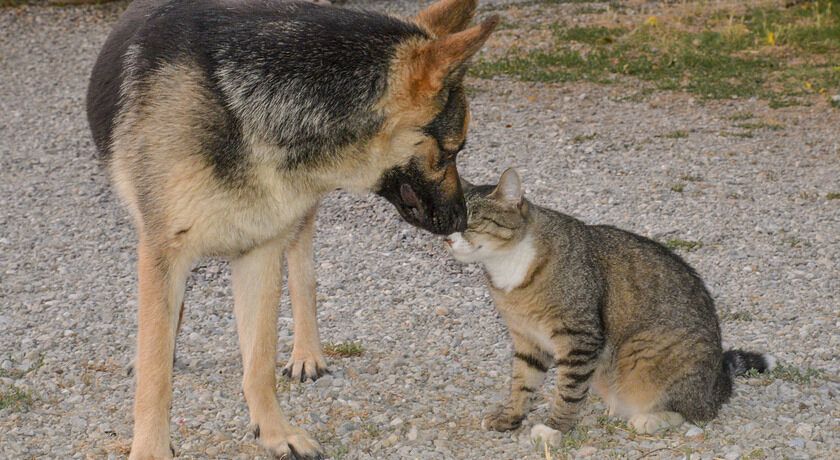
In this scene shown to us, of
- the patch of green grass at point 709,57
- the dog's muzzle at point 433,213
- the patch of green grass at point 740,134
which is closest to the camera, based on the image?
the dog's muzzle at point 433,213

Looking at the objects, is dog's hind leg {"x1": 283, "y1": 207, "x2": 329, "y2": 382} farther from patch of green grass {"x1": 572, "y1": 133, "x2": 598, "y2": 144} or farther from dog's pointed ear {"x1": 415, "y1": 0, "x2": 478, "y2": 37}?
patch of green grass {"x1": 572, "y1": 133, "x2": 598, "y2": 144}

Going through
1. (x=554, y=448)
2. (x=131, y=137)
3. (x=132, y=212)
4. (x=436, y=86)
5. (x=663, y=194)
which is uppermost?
(x=436, y=86)

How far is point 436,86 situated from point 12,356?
327 cm

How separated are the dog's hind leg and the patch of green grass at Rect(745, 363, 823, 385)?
2.42m

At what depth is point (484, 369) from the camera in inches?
237

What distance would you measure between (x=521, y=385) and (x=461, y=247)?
0.75 metres

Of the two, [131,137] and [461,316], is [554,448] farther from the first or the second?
[131,137]

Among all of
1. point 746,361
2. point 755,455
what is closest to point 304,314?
point 746,361

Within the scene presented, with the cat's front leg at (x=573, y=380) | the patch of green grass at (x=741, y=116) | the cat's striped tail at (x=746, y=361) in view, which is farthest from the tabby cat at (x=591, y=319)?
the patch of green grass at (x=741, y=116)

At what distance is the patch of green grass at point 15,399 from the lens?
543 cm

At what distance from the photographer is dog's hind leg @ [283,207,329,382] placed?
6.08 metres

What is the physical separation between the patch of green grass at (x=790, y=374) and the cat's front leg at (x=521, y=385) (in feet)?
4.08

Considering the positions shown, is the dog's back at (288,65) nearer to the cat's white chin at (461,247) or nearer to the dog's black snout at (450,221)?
the dog's black snout at (450,221)

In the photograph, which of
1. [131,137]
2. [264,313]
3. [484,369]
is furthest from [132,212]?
[484,369]
